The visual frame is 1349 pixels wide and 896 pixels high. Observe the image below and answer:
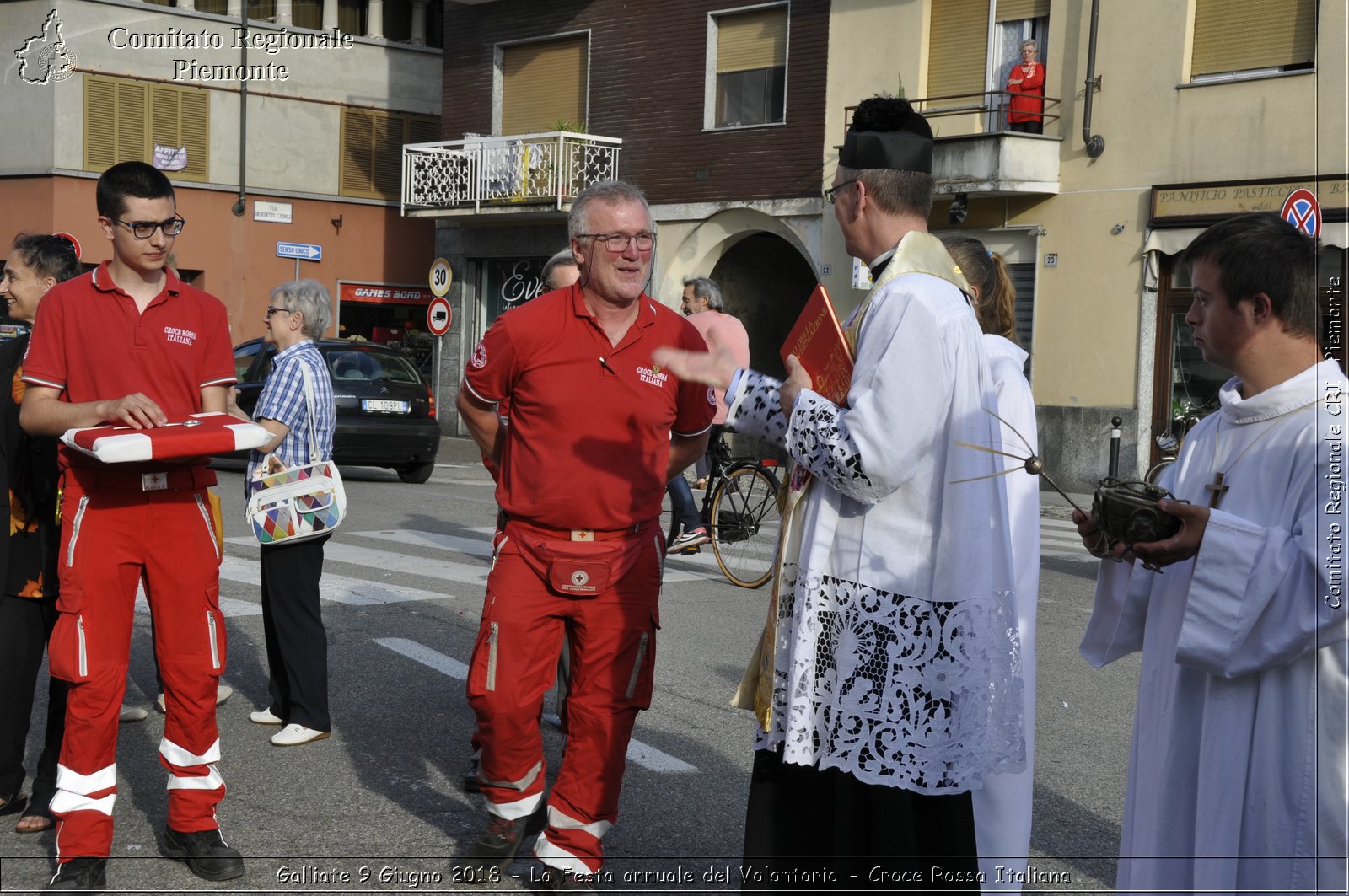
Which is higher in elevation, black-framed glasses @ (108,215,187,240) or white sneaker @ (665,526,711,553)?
black-framed glasses @ (108,215,187,240)

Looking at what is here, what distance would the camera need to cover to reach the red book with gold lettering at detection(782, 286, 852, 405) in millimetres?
3279

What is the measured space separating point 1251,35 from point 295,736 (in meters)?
15.5

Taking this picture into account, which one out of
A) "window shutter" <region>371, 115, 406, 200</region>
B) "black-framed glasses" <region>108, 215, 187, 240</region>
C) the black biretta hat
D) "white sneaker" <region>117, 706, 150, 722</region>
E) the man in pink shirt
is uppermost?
"window shutter" <region>371, 115, 406, 200</region>

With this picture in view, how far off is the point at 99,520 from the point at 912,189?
263 cm

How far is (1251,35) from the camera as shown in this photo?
1720cm

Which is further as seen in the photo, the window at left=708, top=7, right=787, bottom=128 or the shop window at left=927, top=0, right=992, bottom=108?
the window at left=708, top=7, right=787, bottom=128

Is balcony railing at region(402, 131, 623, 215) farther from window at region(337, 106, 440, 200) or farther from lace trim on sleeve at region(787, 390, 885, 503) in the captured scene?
lace trim on sleeve at region(787, 390, 885, 503)

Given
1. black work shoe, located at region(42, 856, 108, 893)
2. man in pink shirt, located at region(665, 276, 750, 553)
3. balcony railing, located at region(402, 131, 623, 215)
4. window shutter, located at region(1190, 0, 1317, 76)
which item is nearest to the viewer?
black work shoe, located at region(42, 856, 108, 893)

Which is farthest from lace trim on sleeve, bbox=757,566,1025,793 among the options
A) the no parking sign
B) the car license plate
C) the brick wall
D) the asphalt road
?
the brick wall

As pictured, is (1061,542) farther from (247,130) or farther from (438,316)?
(247,130)

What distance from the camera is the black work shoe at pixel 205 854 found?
4379 mm

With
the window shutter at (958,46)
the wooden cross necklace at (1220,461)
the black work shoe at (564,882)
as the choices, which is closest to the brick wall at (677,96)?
the window shutter at (958,46)

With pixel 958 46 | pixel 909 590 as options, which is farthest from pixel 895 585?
Answer: pixel 958 46

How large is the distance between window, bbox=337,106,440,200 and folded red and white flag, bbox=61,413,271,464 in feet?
93.1
